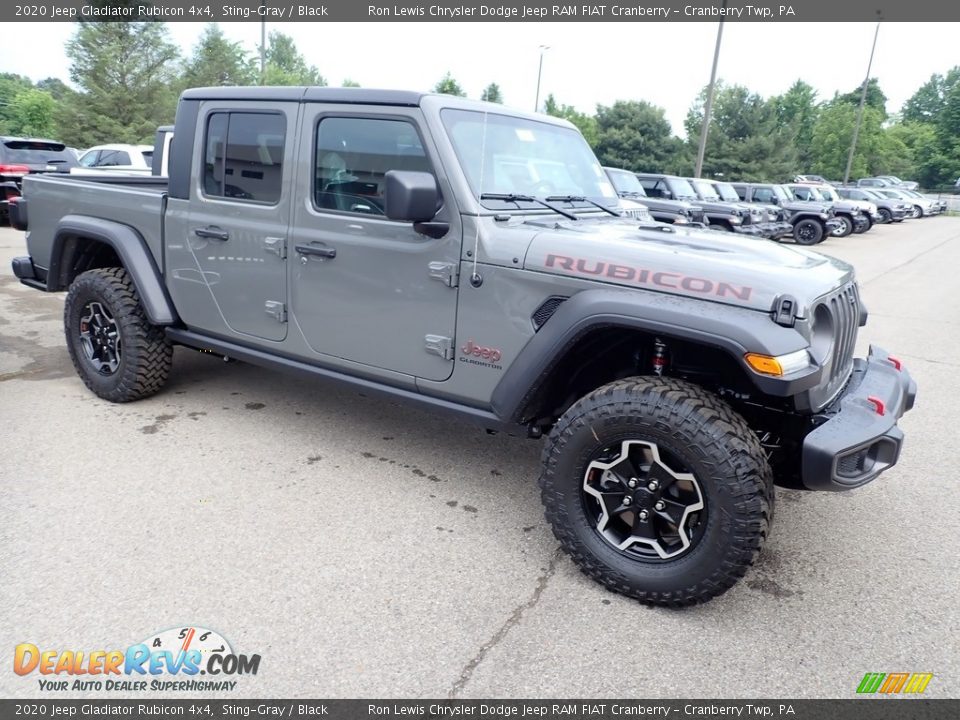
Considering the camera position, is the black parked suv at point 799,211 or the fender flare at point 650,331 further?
the black parked suv at point 799,211

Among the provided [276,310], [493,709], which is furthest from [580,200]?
[493,709]

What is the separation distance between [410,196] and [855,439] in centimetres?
194

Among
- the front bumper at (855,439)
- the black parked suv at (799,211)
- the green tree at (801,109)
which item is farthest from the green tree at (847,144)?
the front bumper at (855,439)

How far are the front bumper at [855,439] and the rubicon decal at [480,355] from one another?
1265 millimetres

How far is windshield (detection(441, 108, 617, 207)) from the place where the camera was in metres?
Answer: 3.20

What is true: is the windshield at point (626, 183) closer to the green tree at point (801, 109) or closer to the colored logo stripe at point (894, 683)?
the colored logo stripe at point (894, 683)

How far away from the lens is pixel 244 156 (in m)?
3.82

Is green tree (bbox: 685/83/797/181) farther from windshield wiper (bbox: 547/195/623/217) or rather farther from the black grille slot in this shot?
the black grille slot

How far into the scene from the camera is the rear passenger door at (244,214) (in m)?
3.66

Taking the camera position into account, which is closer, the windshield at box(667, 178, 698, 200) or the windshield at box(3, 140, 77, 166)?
the windshield at box(3, 140, 77, 166)

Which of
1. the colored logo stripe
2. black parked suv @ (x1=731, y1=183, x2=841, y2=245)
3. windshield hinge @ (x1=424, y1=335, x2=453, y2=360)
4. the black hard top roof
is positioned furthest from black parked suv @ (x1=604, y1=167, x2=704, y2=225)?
the colored logo stripe

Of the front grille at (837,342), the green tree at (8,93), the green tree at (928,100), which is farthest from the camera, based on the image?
the green tree at (928,100)

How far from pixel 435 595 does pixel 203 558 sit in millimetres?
998

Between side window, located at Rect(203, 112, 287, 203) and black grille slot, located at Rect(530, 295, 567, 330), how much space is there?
1661 mm
